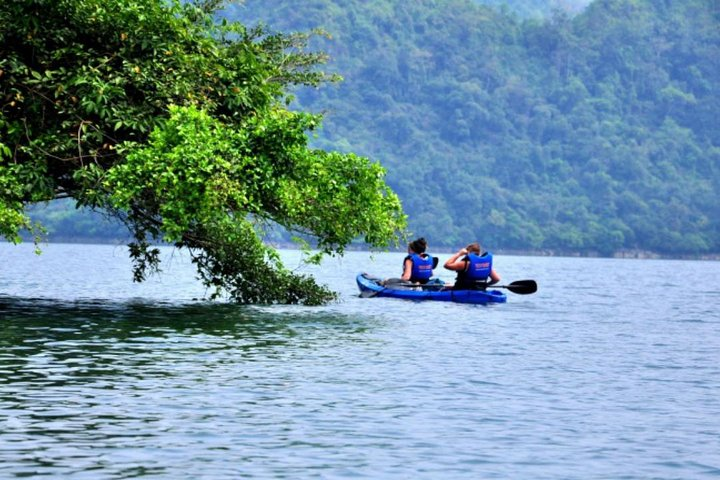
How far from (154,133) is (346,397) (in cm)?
1168

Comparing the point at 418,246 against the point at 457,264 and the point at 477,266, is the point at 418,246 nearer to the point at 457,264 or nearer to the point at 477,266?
the point at 457,264

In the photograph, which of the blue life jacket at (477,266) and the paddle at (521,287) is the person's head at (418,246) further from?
the paddle at (521,287)

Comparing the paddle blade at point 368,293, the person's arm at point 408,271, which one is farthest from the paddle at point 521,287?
the paddle blade at point 368,293

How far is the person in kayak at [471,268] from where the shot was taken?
38.8 meters

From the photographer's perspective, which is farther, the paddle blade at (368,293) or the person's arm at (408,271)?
the paddle blade at (368,293)

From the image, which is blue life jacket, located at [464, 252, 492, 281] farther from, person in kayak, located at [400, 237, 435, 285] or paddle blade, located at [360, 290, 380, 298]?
paddle blade, located at [360, 290, 380, 298]

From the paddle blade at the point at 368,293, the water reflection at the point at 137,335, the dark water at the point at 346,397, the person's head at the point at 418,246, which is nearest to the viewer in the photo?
the dark water at the point at 346,397

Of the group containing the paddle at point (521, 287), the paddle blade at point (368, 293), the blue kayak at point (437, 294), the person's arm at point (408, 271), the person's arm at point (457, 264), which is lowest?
the paddle blade at point (368, 293)

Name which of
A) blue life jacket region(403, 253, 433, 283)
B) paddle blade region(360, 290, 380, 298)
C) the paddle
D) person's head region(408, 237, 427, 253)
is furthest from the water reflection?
the paddle

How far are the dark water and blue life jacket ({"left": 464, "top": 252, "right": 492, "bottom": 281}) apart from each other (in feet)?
13.5

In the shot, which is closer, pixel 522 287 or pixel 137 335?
pixel 137 335

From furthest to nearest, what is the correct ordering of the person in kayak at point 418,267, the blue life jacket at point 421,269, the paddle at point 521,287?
the paddle at point 521,287 < the blue life jacket at point 421,269 < the person in kayak at point 418,267

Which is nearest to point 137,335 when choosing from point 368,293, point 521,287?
point 368,293

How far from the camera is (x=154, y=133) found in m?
28.2
